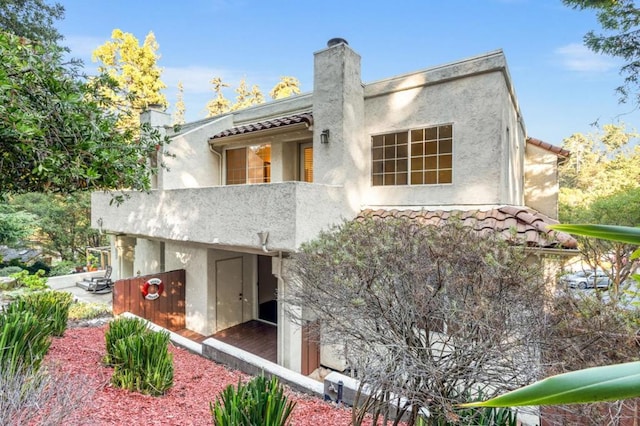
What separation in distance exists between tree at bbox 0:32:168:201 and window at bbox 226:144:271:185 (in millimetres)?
8083

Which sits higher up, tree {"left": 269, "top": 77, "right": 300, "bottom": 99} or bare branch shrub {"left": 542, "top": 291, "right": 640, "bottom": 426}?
tree {"left": 269, "top": 77, "right": 300, "bottom": 99}

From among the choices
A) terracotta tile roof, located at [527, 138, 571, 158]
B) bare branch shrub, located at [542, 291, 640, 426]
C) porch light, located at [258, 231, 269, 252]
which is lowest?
bare branch shrub, located at [542, 291, 640, 426]

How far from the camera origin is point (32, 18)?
17.1 metres

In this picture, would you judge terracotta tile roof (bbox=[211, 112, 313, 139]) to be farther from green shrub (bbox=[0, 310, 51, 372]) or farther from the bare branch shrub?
the bare branch shrub

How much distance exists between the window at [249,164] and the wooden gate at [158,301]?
5319 millimetres

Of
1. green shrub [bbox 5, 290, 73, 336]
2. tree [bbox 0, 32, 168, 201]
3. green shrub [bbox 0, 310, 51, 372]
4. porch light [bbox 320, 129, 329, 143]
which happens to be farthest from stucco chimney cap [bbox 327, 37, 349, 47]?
green shrub [bbox 5, 290, 73, 336]

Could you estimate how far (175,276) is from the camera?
15.7 m

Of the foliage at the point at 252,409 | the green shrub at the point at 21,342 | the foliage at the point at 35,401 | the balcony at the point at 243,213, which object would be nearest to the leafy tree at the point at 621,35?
the balcony at the point at 243,213

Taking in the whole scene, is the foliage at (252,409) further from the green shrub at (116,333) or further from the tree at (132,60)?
the tree at (132,60)

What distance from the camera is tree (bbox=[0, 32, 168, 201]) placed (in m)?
5.22

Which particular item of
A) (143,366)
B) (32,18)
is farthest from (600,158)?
(32,18)

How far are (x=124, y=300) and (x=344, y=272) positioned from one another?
38.2 ft

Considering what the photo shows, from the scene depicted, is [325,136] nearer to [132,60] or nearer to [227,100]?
[132,60]

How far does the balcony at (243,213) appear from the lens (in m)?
10.0
